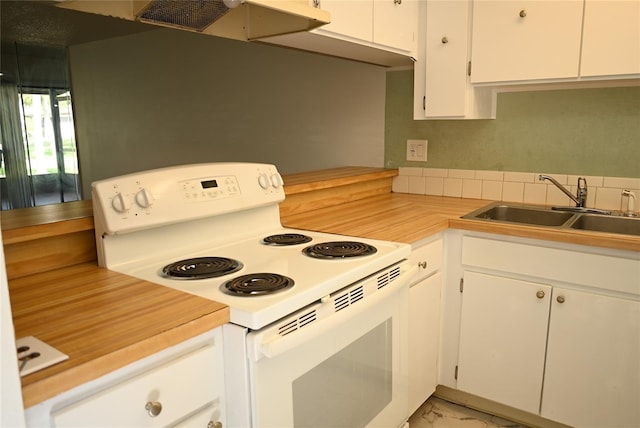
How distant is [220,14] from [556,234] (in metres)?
1.38

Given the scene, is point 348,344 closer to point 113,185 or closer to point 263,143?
point 113,185

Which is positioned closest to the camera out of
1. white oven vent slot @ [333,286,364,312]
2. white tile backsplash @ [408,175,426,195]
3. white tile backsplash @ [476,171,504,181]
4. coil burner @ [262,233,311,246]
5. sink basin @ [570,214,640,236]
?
white oven vent slot @ [333,286,364,312]

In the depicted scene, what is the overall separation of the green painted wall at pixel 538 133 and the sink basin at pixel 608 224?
9.2 inches

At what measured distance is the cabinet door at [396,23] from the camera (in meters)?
1.99

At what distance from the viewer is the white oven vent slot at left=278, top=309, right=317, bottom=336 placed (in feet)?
3.59

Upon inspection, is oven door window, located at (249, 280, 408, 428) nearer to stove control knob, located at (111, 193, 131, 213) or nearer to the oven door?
the oven door

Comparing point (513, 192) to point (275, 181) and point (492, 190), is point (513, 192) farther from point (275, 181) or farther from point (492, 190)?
point (275, 181)

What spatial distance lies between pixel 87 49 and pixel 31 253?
Answer: 14.8ft

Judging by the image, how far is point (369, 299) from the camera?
53.1 inches

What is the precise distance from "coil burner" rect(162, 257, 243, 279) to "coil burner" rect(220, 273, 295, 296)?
80 millimetres

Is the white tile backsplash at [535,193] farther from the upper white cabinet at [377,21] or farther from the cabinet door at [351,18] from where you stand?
the cabinet door at [351,18]

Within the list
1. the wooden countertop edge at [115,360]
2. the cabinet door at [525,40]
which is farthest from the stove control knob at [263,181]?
the cabinet door at [525,40]

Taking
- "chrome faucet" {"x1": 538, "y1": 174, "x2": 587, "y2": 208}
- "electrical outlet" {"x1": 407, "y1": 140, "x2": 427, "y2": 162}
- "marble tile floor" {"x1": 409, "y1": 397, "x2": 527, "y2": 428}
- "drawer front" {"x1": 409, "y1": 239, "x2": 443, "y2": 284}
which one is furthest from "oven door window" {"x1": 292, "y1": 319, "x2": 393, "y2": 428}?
"electrical outlet" {"x1": 407, "y1": 140, "x2": 427, "y2": 162}

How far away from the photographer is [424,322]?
193cm
